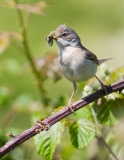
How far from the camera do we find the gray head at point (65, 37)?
3.20m

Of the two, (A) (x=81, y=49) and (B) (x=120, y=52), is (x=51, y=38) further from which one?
(B) (x=120, y=52)

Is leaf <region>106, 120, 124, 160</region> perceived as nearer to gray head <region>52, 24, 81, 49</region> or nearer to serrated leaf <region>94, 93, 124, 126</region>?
serrated leaf <region>94, 93, 124, 126</region>

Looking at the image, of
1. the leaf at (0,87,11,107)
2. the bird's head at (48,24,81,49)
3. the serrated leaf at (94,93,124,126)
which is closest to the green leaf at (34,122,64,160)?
the serrated leaf at (94,93,124,126)

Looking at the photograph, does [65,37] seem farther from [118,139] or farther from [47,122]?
[47,122]

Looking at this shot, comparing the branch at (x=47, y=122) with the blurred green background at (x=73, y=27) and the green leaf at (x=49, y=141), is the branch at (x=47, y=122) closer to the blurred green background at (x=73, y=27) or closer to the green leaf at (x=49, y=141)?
the green leaf at (x=49, y=141)

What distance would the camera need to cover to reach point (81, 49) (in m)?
3.39

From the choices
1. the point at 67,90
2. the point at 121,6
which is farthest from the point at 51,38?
the point at 121,6

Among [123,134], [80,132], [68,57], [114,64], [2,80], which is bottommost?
[123,134]

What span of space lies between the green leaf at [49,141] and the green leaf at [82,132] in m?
0.06

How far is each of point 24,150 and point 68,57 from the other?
3.68ft

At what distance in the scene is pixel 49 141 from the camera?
274 cm

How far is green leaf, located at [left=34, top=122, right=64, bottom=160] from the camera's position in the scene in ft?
8.80

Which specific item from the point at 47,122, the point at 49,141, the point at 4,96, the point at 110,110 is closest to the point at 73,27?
the point at 4,96

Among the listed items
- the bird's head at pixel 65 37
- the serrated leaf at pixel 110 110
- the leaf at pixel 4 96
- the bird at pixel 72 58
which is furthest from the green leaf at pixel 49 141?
the leaf at pixel 4 96
